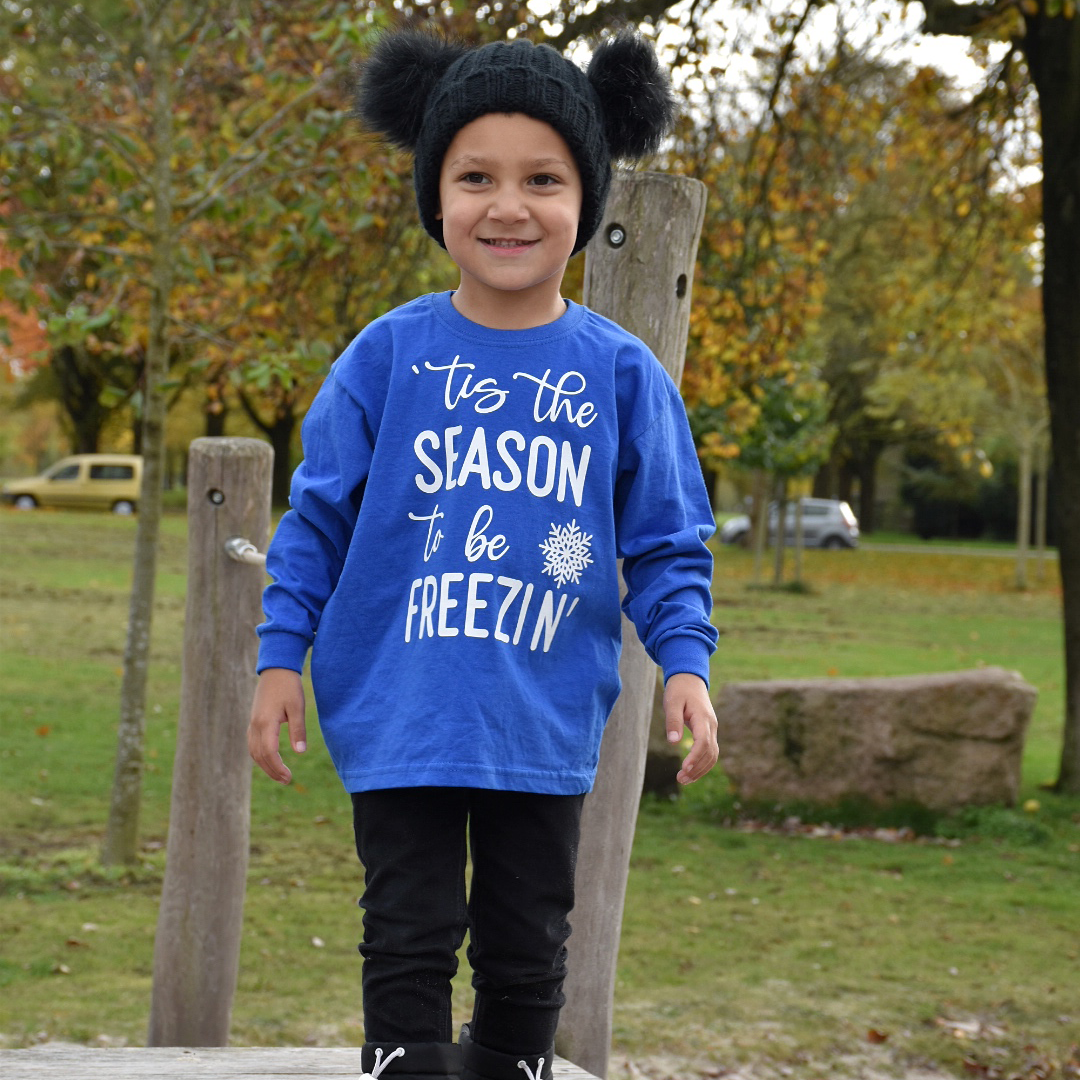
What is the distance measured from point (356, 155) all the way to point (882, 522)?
1741 inches

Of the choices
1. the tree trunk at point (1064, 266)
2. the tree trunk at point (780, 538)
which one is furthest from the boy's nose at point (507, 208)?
the tree trunk at point (780, 538)

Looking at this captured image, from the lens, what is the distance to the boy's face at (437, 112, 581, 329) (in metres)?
2.28

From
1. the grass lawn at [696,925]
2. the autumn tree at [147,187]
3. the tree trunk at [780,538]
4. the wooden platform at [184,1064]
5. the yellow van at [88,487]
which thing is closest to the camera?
the wooden platform at [184,1064]

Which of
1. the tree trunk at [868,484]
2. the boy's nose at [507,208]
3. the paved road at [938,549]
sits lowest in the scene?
the paved road at [938,549]

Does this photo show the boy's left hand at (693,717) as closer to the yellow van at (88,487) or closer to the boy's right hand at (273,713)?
the boy's right hand at (273,713)

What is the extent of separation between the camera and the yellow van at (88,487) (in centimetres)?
3419

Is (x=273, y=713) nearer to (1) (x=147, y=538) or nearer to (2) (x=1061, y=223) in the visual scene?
(1) (x=147, y=538)

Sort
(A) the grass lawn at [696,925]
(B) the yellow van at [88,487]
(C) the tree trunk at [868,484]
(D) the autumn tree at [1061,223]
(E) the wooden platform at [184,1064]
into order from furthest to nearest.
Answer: (C) the tree trunk at [868,484], (B) the yellow van at [88,487], (D) the autumn tree at [1061,223], (A) the grass lawn at [696,925], (E) the wooden platform at [184,1064]

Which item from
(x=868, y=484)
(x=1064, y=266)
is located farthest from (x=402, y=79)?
(x=868, y=484)

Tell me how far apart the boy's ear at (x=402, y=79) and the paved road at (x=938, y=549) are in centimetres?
3281

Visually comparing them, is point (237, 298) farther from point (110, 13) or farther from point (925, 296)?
point (110, 13)

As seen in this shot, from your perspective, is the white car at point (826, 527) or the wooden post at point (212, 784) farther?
the white car at point (826, 527)

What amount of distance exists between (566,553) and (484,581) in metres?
0.15

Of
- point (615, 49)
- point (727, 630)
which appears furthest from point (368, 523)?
point (727, 630)
